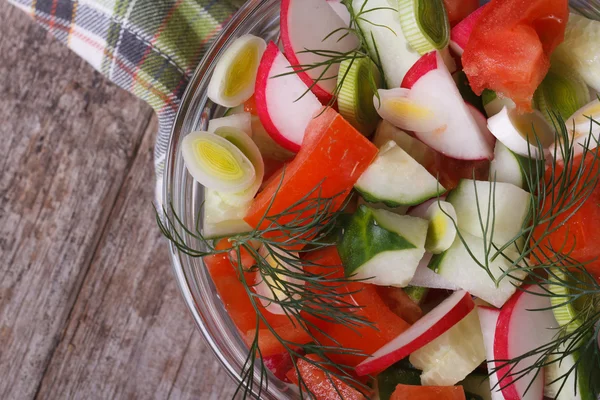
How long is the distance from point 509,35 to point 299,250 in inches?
16.5

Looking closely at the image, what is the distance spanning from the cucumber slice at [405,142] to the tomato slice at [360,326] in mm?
183

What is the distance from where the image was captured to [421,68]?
2.96 ft

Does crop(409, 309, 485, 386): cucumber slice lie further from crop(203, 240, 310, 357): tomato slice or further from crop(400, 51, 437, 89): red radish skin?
crop(400, 51, 437, 89): red radish skin

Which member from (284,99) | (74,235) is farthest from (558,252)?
(74,235)

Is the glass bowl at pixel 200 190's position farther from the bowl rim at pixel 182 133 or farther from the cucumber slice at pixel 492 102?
the cucumber slice at pixel 492 102

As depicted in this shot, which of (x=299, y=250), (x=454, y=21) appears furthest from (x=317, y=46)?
(x=299, y=250)

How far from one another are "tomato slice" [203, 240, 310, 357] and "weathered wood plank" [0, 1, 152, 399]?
1.54 ft

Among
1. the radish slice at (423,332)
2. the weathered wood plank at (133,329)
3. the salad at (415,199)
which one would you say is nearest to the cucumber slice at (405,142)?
the salad at (415,199)

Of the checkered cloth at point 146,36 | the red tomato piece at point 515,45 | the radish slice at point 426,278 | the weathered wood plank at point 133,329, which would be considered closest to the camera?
the red tomato piece at point 515,45

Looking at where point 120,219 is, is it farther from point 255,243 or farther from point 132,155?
point 255,243

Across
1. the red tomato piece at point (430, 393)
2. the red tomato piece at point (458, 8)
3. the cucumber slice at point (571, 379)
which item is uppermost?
the red tomato piece at point (458, 8)

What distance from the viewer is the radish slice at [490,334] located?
928 millimetres

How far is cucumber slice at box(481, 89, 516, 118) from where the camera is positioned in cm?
92

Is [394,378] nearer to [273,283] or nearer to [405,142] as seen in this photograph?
[273,283]
